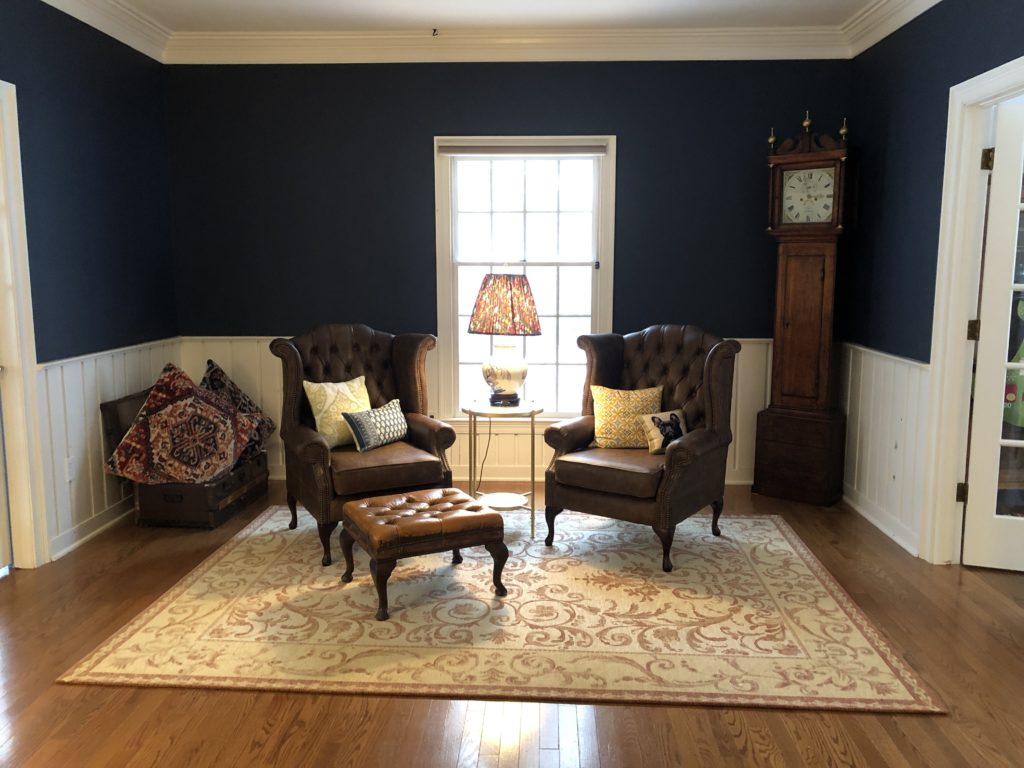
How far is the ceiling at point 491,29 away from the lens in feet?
14.2

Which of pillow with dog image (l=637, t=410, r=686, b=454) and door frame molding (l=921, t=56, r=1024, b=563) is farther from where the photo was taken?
pillow with dog image (l=637, t=410, r=686, b=454)

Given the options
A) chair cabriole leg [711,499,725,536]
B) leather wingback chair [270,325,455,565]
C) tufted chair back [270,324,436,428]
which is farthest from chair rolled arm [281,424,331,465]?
chair cabriole leg [711,499,725,536]

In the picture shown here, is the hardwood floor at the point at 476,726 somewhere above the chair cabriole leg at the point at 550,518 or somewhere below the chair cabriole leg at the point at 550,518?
below

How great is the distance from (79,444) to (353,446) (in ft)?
4.44

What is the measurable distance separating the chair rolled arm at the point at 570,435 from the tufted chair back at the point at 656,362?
0.19 meters

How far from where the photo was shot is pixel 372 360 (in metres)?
4.62

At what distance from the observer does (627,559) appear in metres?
3.87

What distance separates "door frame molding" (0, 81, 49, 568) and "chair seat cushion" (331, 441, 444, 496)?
4.45ft

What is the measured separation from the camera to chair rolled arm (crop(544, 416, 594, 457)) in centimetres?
412

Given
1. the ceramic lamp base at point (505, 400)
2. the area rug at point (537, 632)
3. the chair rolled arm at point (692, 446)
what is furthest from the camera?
the ceramic lamp base at point (505, 400)

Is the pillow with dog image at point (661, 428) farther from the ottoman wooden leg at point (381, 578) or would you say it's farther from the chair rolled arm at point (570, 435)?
the ottoman wooden leg at point (381, 578)

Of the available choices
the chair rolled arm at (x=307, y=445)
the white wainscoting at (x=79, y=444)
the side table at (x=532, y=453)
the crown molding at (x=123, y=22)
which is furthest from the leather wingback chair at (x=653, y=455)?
the crown molding at (x=123, y=22)

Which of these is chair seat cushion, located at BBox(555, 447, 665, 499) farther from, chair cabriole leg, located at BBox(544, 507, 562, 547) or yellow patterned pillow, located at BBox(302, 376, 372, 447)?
yellow patterned pillow, located at BBox(302, 376, 372, 447)

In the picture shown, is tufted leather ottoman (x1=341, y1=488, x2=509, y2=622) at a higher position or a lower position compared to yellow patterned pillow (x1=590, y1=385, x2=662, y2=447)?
lower
